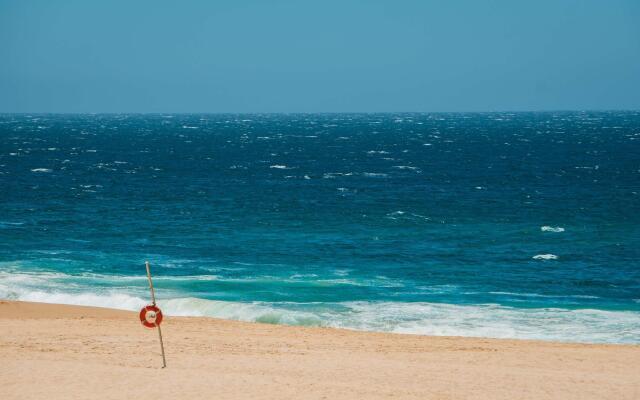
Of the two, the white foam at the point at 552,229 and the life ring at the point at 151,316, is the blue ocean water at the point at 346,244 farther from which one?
the life ring at the point at 151,316

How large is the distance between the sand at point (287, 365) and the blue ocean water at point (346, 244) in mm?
3951

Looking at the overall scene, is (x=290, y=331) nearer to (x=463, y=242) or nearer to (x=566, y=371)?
(x=566, y=371)

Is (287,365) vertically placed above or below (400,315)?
above

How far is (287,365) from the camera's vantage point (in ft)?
78.2

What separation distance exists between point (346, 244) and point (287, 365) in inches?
1036

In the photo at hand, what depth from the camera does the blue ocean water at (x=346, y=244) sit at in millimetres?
35062

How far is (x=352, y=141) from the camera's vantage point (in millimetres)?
159250

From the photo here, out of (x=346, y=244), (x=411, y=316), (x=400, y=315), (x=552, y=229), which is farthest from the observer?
(x=552, y=229)

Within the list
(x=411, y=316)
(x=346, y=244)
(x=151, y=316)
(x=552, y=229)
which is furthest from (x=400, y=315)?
(x=552, y=229)

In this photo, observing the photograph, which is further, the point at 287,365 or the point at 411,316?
the point at 411,316

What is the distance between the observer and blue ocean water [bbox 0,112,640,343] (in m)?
35.1

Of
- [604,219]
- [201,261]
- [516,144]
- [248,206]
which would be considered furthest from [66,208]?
[516,144]

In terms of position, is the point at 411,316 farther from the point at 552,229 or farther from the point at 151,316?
the point at 552,229

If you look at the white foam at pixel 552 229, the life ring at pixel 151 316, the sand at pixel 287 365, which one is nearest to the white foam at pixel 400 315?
the sand at pixel 287 365
